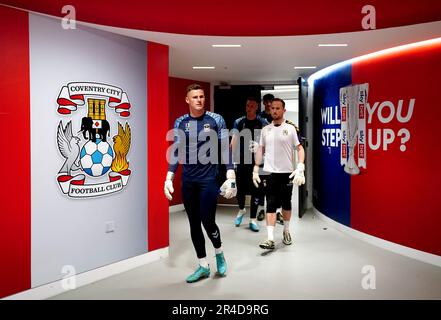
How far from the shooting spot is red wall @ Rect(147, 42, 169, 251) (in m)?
4.20

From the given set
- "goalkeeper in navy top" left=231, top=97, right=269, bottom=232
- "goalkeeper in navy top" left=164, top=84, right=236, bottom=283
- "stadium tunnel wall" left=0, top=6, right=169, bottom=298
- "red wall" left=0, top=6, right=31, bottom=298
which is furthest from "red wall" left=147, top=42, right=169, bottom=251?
"goalkeeper in navy top" left=231, top=97, right=269, bottom=232

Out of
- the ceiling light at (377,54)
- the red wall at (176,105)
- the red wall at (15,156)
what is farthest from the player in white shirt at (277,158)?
the red wall at (176,105)

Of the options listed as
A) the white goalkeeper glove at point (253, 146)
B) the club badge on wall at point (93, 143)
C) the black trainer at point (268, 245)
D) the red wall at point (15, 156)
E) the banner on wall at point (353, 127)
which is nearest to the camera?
the red wall at point (15, 156)

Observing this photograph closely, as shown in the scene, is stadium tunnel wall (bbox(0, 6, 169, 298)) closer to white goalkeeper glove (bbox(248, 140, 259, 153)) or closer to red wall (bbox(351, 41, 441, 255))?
white goalkeeper glove (bbox(248, 140, 259, 153))

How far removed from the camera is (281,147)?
446 cm

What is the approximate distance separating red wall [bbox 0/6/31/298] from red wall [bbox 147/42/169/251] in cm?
131

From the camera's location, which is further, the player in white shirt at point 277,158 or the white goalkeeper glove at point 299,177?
the player in white shirt at point 277,158

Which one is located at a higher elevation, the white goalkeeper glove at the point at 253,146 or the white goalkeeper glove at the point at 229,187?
the white goalkeeper glove at the point at 253,146

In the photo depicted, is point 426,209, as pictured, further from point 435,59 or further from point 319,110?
point 319,110

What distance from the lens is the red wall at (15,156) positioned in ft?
9.72

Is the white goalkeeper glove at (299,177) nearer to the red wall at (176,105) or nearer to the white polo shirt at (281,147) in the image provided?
the white polo shirt at (281,147)

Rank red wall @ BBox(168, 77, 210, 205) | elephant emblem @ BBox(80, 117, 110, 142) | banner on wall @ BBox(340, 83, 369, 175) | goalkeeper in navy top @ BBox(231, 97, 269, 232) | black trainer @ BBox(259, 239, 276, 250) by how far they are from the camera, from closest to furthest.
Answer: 1. elephant emblem @ BBox(80, 117, 110, 142)
2. black trainer @ BBox(259, 239, 276, 250)
3. banner on wall @ BBox(340, 83, 369, 175)
4. goalkeeper in navy top @ BBox(231, 97, 269, 232)
5. red wall @ BBox(168, 77, 210, 205)

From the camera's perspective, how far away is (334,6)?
121 inches

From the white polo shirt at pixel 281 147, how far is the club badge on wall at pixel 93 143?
152 cm
